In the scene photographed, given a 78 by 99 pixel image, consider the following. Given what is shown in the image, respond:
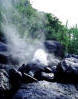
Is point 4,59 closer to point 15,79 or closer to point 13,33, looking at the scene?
point 15,79

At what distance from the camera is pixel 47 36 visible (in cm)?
3962

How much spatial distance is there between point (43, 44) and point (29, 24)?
7.68 metres

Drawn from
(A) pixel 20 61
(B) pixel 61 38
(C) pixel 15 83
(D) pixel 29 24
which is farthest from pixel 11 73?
(B) pixel 61 38

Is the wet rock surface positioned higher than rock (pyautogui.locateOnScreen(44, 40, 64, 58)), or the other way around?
the wet rock surface

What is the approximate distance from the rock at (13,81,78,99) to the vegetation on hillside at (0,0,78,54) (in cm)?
2488

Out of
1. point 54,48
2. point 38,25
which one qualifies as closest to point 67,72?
point 54,48

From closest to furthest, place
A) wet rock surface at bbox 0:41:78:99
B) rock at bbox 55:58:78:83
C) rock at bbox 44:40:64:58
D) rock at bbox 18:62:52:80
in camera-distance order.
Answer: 1. wet rock surface at bbox 0:41:78:99
2. rock at bbox 55:58:78:83
3. rock at bbox 18:62:52:80
4. rock at bbox 44:40:64:58

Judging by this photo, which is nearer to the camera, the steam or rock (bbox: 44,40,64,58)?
the steam

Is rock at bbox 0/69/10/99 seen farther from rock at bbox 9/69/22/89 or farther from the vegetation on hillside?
the vegetation on hillside

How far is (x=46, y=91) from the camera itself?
1025 cm

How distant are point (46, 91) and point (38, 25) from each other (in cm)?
2931

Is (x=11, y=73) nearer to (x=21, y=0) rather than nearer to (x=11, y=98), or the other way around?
(x=11, y=98)

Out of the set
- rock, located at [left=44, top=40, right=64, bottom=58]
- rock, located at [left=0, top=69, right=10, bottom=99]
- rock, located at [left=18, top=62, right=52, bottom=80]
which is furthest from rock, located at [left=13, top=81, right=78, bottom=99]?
rock, located at [left=44, top=40, right=64, bottom=58]

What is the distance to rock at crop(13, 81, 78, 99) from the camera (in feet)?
31.3
